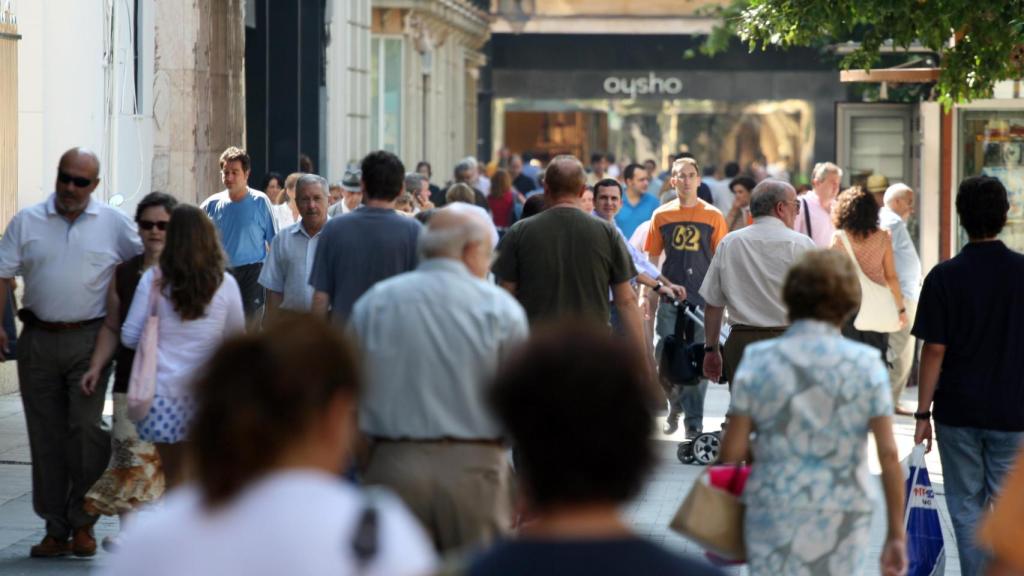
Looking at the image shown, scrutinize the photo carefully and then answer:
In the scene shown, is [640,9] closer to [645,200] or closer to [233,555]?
[645,200]

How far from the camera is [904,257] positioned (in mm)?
13570

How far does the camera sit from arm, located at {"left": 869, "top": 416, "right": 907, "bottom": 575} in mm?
5516

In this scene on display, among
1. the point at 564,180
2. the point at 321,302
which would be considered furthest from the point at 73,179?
the point at 564,180

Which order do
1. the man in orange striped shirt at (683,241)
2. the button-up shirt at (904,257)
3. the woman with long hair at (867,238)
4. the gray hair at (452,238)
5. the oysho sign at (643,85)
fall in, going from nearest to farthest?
the gray hair at (452,238), the woman with long hair at (867,238), the man in orange striped shirt at (683,241), the button-up shirt at (904,257), the oysho sign at (643,85)

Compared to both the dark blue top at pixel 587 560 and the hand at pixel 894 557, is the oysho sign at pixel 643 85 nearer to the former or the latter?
the hand at pixel 894 557

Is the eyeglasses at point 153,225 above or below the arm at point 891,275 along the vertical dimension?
above

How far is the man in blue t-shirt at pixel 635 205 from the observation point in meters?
18.0

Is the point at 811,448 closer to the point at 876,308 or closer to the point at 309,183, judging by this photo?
the point at 309,183

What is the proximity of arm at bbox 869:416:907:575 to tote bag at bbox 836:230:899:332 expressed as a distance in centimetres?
715

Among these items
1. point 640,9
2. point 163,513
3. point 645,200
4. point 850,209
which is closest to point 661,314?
point 850,209

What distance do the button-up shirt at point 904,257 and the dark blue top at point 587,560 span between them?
35.5ft

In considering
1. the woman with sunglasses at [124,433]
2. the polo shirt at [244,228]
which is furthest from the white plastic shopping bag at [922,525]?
the polo shirt at [244,228]

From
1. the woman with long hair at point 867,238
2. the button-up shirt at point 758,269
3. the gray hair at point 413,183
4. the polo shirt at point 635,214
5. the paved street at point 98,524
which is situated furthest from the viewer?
the polo shirt at point 635,214

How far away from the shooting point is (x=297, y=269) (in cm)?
1064
